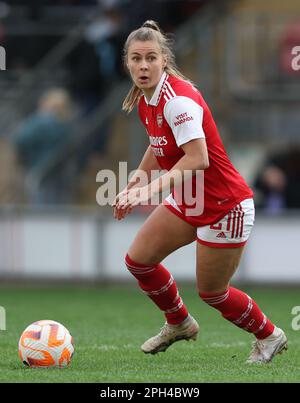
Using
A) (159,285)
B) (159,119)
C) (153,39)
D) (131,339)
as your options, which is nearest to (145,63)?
(153,39)

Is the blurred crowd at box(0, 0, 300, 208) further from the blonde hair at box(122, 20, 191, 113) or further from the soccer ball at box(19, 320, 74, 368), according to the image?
the soccer ball at box(19, 320, 74, 368)

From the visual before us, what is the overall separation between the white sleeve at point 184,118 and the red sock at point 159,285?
1008 millimetres

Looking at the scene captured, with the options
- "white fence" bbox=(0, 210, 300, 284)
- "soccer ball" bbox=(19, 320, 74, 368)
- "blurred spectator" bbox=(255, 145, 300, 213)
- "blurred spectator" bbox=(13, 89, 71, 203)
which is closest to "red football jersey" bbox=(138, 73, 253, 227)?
"soccer ball" bbox=(19, 320, 74, 368)

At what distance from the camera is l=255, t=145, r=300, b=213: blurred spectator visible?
15367mm

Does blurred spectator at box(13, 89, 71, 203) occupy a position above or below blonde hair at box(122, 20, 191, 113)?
below

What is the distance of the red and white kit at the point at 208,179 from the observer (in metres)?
7.59

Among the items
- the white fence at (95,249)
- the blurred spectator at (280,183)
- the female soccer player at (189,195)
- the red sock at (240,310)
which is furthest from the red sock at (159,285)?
the blurred spectator at (280,183)

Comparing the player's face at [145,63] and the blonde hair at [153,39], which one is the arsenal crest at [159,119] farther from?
the blonde hair at [153,39]

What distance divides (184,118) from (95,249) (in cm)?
807

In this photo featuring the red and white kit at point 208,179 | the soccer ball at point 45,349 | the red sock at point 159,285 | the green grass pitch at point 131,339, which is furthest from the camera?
the red sock at point 159,285

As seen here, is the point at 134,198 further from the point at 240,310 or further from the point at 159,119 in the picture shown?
the point at 240,310

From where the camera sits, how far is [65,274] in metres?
15.4

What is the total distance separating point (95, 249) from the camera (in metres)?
15.3
